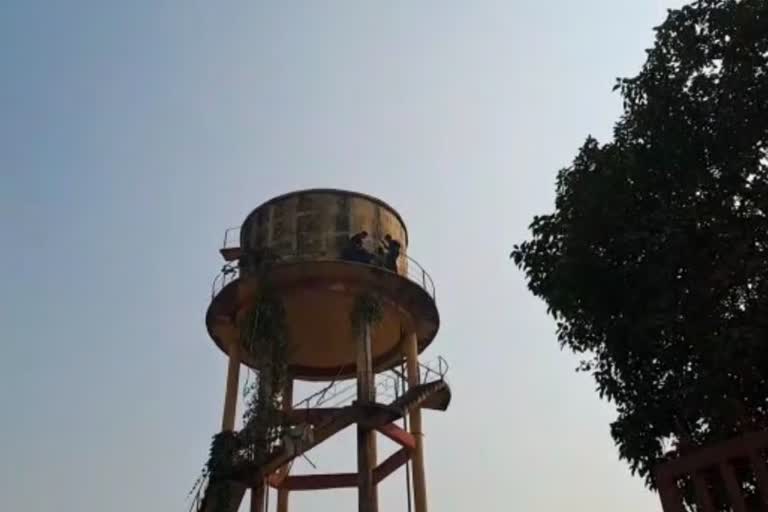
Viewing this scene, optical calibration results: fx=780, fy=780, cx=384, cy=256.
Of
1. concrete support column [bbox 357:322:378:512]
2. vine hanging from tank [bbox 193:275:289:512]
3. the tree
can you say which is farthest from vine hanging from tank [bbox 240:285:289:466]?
the tree

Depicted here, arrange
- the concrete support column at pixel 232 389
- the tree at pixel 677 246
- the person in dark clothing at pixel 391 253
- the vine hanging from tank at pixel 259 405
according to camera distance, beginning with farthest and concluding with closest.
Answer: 1. the person in dark clothing at pixel 391 253
2. the concrete support column at pixel 232 389
3. the vine hanging from tank at pixel 259 405
4. the tree at pixel 677 246

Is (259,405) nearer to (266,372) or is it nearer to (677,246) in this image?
(266,372)

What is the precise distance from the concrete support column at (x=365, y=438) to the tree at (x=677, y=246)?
8.21 meters

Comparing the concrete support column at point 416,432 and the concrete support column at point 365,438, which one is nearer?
the concrete support column at point 365,438

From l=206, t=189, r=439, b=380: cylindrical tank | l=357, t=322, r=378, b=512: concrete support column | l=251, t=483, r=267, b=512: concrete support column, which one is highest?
l=206, t=189, r=439, b=380: cylindrical tank

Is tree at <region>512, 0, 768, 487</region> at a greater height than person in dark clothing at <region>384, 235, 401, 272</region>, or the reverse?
person in dark clothing at <region>384, 235, 401, 272</region>

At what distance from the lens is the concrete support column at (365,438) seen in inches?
726

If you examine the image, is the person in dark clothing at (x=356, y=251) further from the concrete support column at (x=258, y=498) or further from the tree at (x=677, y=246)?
the tree at (x=677, y=246)

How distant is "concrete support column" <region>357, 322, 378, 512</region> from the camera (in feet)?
60.5

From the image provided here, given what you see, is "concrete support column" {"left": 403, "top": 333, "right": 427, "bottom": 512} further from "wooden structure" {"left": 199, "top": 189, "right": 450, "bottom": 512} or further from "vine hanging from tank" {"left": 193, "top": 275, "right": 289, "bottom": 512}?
A: "vine hanging from tank" {"left": 193, "top": 275, "right": 289, "bottom": 512}

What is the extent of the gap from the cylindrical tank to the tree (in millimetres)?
8460

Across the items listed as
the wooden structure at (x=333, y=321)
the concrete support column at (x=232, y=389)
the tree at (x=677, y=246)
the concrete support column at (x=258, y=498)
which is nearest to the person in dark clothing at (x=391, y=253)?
the wooden structure at (x=333, y=321)

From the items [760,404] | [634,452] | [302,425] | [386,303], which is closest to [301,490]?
[302,425]

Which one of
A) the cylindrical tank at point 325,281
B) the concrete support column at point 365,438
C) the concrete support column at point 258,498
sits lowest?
the concrete support column at point 258,498
